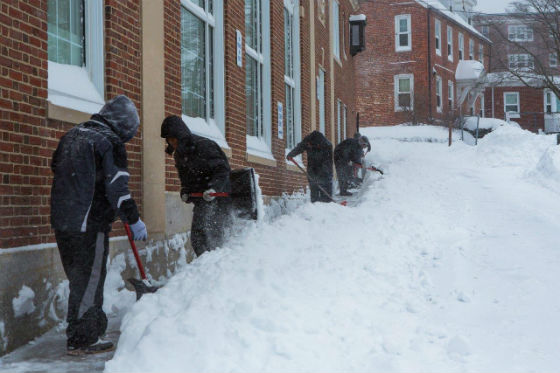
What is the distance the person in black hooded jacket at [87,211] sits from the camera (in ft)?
14.7

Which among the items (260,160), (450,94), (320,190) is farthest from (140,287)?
(450,94)

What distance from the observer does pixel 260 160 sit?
1112 centimetres

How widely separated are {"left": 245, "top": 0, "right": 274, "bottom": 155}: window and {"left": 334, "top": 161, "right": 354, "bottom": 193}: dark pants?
14.5 feet

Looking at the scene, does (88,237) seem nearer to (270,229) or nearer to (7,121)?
(7,121)

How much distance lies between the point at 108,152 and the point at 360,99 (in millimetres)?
33436

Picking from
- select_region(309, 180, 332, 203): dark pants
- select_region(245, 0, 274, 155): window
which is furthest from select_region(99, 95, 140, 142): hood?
select_region(309, 180, 332, 203): dark pants

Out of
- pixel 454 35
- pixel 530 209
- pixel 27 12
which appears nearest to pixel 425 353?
pixel 27 12

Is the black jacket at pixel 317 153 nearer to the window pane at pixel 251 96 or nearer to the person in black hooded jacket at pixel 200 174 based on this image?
the window pane at pixel 251 96

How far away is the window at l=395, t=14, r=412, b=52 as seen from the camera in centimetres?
3647

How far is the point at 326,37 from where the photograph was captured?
18453mm

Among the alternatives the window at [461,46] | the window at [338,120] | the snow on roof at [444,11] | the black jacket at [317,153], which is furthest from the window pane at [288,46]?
the window at [461,46]

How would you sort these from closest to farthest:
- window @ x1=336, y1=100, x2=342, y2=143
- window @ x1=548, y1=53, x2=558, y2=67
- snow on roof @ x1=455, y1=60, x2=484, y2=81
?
window @ x1=336, y1=100, x2=342, y2=143 → window @ x1=548, y1=53, x2=558, y2=67 → snow on roof @ x1=455, y1=60, x2=484, y2=81

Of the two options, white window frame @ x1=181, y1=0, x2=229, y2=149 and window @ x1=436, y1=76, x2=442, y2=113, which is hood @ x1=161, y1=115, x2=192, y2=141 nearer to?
white window frame @ x1=181, y1=0, x2=229, y2=149

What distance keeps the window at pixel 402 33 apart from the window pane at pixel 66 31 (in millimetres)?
32154
